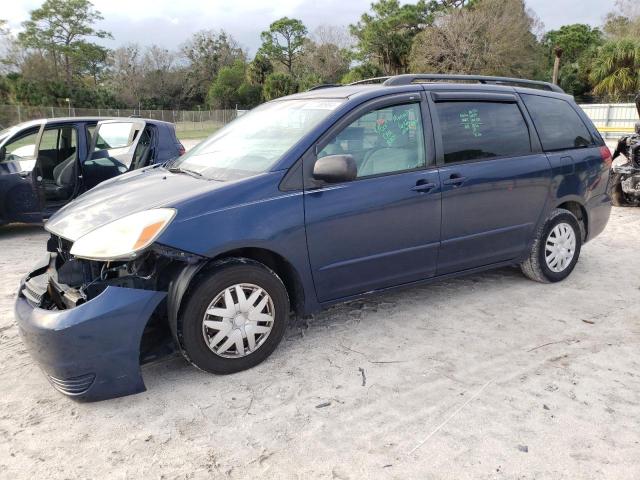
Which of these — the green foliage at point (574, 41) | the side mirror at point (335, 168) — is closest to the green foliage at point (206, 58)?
the green foliage at point (574, 41)

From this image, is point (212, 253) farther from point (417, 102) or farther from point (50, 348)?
point (417, 102)

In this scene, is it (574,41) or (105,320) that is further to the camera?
(574,41)

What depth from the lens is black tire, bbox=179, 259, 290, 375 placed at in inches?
115

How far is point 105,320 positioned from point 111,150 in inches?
204

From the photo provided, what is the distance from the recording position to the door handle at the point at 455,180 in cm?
387

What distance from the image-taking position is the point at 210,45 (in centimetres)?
7462

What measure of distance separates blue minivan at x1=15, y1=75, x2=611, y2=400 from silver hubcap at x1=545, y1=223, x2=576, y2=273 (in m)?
0.01

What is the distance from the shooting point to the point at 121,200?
329 cm

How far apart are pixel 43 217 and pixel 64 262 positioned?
3851 millimetres

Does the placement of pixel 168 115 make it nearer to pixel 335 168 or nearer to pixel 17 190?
pixel 17 190

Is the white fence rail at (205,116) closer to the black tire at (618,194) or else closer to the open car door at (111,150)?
the open car door at (111,150)

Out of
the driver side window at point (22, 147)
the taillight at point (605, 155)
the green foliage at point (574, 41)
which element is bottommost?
the taillight at point (605, 155)

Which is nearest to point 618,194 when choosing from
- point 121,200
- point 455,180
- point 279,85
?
point 455,180

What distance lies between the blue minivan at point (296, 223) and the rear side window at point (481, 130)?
1 cm
